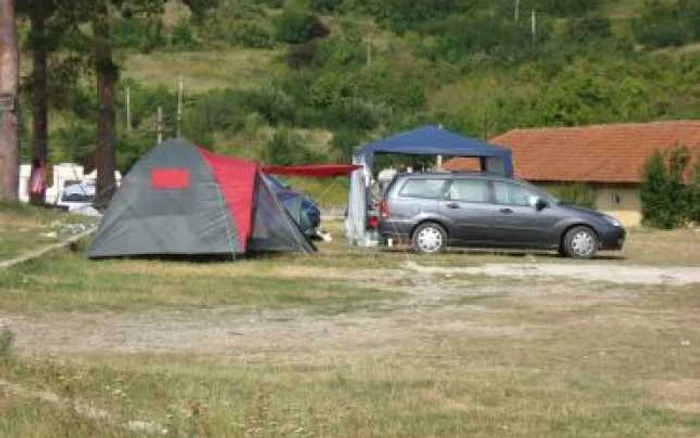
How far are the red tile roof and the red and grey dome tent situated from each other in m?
29.6

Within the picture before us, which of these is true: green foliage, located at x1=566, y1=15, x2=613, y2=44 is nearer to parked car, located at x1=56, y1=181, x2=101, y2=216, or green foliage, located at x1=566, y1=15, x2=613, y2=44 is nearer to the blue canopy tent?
parked car, located at x1=56, y1=181, x2=101, y2=216

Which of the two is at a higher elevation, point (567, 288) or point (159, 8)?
→ point (159, 8)

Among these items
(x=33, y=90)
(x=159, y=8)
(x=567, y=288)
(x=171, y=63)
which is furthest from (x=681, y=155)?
(x=171, y=63)

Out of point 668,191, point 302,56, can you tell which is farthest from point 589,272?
point 302,56

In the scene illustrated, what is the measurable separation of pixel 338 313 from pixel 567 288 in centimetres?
453

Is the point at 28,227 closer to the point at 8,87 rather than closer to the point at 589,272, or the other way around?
the point at 8,87

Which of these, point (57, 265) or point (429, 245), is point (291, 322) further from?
point (429, 245)

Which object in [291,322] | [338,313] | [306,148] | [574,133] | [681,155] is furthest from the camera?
[306,148]

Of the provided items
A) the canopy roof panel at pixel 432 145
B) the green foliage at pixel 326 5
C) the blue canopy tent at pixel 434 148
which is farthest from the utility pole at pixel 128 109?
the canopy roof panel at pixel 432 145

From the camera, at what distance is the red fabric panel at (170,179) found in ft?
70.9

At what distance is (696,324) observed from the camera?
1459 cm

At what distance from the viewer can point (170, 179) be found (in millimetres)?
21688

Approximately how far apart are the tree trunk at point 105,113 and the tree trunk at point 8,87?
7034 millimetres

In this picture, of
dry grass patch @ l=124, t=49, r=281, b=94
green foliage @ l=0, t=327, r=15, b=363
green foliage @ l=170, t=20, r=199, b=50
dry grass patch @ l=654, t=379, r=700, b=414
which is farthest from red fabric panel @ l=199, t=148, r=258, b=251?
green foliage @ l=170, t=20, r=199, b=50
